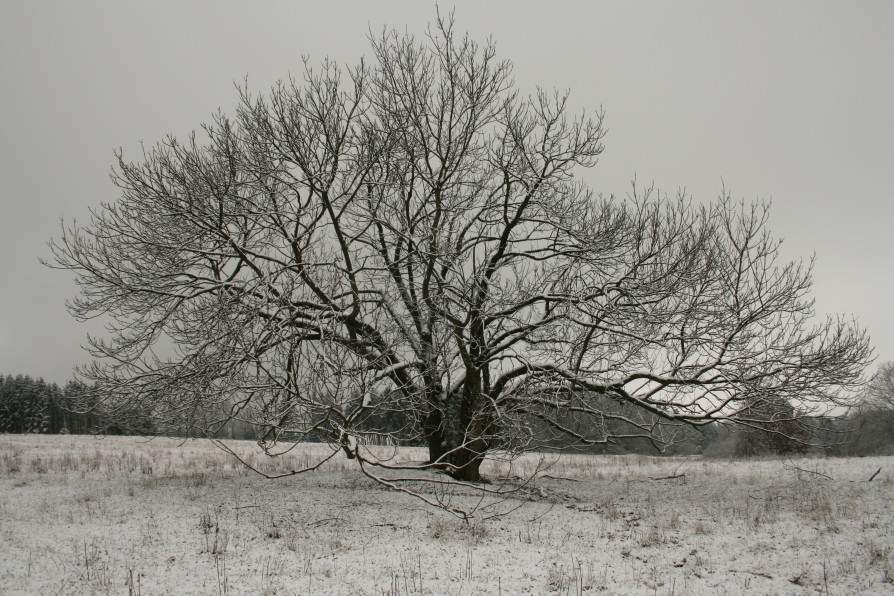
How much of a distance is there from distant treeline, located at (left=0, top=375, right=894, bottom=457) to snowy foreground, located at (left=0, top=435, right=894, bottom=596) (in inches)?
43.6

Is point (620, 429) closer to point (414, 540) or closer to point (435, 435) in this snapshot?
point (435, 435)

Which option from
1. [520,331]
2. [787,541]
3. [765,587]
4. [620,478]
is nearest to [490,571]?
[765,587]

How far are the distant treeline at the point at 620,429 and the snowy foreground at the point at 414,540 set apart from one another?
3.63 feet

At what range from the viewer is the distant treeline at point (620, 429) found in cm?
990

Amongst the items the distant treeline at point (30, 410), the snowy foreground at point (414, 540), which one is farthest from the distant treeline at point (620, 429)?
the snowy foreground at point (414, 540)

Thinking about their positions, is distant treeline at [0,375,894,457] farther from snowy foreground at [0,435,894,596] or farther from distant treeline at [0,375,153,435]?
snowy foreground at [0,435,894,596]

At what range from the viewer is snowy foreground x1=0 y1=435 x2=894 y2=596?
5.59 m

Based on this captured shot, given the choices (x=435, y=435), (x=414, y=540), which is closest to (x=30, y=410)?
(x=435, y=435)

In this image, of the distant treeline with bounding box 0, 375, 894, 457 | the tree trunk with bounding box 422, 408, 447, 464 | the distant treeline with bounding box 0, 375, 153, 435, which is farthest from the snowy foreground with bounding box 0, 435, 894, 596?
the distant treeline with bounding box 0, 375, 153, 435

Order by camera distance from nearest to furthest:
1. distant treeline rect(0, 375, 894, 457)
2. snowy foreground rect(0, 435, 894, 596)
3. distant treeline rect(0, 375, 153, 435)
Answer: snowy foreground rect(0, 435, 894, 596) → distant treeline rect(0, 375, 894, 457) → distant treeline rect(0, 375, 153, 435)

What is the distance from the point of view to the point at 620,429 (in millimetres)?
18000

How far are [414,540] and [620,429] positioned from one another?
12.6 metres

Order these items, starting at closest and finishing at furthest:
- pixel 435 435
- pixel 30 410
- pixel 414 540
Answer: pixel 414 540
pixel 435 435
pixel 30 410

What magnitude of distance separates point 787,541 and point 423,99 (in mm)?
9354
